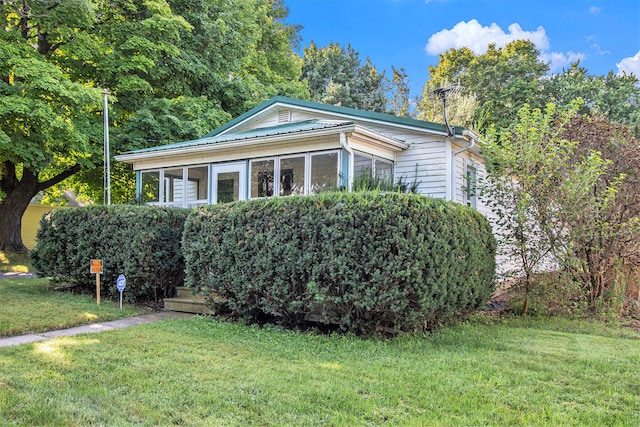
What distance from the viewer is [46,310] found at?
6.88 meters

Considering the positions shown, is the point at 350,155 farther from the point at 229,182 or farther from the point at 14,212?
the point at 14,212

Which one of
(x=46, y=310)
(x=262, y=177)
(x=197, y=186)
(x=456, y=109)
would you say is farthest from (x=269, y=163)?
(x=456, y=109)

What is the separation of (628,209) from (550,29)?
76.9 feet

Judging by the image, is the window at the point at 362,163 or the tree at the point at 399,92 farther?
the tree at the point at 399,92

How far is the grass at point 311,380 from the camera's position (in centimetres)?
317

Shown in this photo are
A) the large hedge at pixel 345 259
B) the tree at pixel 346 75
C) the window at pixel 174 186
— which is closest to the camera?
the large hedge at pixel 345 259

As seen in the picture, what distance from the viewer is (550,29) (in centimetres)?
2711

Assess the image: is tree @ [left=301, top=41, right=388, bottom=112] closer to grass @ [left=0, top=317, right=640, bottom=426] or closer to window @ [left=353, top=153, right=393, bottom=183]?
window @ [left=353, top=153, right=393, bottom=183]

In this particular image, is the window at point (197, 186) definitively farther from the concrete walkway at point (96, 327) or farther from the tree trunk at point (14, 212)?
the tree trunk at point (14, 212)

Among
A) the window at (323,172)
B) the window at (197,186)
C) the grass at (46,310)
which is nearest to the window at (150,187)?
the window at (197,186)

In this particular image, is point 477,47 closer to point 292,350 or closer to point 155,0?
point 155,0

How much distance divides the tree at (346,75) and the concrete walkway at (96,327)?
2992 centimetres

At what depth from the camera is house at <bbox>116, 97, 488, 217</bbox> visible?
9414 mm

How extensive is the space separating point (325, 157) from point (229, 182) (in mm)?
2749
